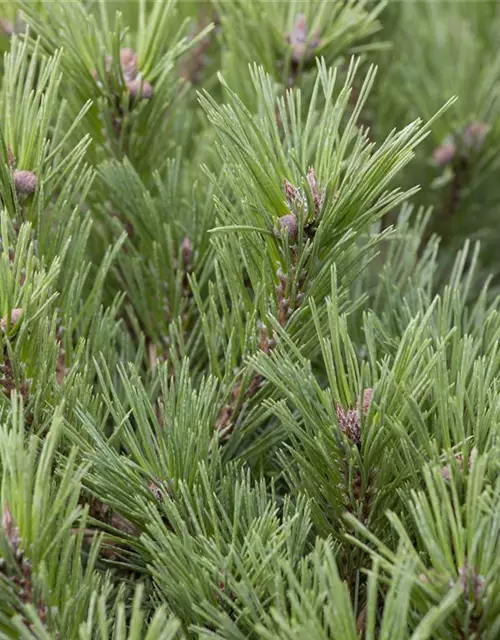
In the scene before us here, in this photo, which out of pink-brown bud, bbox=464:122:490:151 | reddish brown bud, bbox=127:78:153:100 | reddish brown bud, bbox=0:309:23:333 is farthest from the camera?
pink-brown bud, bbox=464:122:490:151

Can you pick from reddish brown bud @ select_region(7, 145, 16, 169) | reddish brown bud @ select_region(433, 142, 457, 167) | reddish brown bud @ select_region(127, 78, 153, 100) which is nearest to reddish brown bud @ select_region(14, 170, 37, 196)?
reddish brown bud @ select_region(7, 145, 16, 169)

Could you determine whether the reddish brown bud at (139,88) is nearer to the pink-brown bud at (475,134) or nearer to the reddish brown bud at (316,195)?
the reddish brown bud at (316,195)

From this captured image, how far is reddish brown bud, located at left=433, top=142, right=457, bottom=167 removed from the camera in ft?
2.61

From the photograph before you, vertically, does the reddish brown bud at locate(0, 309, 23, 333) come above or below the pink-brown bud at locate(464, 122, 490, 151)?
below

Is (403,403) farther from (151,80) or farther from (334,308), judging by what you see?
(151,80)

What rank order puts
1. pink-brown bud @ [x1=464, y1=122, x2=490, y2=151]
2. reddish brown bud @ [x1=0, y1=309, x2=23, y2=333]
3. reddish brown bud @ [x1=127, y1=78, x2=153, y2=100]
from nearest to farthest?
reddish brown bud @ [x1=0, y1=309, x2=23, y2=333] → reddish brown bud @ [x1=127, y1=78, x2=153, y2=100] → pink-brown bud @ [x1=464, y1=122, x2=490, y2=151]

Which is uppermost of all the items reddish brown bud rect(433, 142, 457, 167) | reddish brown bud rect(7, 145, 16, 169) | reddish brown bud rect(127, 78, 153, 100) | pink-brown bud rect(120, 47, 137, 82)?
pink-brown bud rect(120, 47, 137, 82)

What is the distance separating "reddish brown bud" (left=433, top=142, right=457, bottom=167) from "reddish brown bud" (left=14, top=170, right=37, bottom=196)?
0.47 meters

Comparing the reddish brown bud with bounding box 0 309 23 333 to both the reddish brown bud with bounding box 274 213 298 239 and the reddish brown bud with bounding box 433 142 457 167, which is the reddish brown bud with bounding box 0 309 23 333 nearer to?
the reddish brown bud with bounding box 274 213 298 239

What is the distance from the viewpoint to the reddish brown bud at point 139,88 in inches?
21.7

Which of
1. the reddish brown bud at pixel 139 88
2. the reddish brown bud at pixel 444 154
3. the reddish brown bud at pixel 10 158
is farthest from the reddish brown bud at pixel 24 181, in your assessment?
the reddish brown bud at pixel 444 154

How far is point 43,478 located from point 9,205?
18 cm

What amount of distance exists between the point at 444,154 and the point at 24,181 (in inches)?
18.7

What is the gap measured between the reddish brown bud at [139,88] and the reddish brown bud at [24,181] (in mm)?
127
